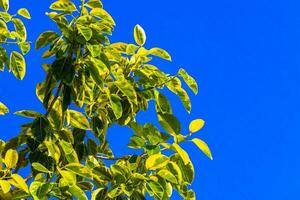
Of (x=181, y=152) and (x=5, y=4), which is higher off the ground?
(x=5, y=4)

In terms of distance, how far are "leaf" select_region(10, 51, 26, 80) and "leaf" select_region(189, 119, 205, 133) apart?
119 cm

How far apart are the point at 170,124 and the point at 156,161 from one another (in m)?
0.25

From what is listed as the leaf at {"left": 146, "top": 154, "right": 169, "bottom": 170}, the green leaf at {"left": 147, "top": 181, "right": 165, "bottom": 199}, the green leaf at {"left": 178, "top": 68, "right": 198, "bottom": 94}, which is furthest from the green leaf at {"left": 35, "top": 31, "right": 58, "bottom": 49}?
the green leaf at {"left": 147, "top": 181, "right": 165, "bottom": 199}

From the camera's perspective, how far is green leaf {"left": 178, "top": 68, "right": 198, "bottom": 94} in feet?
11.3

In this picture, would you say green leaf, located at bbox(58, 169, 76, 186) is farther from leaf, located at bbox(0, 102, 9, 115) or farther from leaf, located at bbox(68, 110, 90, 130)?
leaf, located at bbox(0, 102, 9, 115)

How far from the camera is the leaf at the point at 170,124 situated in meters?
3.04

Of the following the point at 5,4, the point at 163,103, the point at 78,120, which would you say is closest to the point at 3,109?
the point at 78,120

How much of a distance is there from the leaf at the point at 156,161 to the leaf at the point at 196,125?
0.22 meters

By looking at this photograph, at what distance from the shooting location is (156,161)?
9.53 feet

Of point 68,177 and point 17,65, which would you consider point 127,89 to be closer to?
point 68,177

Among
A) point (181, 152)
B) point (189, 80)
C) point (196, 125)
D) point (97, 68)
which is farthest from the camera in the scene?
point (189, 80)

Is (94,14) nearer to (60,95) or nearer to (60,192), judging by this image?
(60,95)

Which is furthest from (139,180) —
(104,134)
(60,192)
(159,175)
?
(104,134)

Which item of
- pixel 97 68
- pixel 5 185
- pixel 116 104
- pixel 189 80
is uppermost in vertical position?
pixel 189 80
